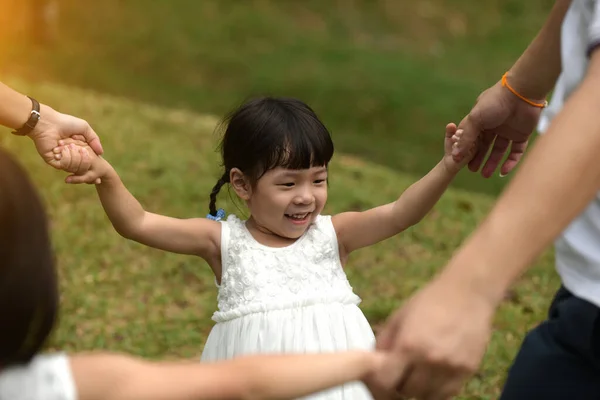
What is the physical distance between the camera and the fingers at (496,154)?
2.89m

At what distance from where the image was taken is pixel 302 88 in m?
14.2

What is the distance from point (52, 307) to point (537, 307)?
13.0 feet

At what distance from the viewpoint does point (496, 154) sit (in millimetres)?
2945

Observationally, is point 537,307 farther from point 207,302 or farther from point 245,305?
point 245,305

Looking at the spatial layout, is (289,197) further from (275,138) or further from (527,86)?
(527,86)

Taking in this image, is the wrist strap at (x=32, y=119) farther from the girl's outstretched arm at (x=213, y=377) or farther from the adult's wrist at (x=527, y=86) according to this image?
the adult's wrist at (x=527, y=86)

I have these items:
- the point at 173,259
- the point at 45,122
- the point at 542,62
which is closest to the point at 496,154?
the point at 542,62

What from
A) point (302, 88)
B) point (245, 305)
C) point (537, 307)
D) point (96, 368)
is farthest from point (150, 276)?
point (302, 88)

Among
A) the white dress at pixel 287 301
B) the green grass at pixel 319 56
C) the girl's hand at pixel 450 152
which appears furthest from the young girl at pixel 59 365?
the green grass at pixel 319 56

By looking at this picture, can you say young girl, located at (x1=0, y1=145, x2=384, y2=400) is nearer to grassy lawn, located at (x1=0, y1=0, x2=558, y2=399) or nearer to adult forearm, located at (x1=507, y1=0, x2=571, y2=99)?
adult forearm, located at (x1=507, y1=0, x2=571, y2=99)

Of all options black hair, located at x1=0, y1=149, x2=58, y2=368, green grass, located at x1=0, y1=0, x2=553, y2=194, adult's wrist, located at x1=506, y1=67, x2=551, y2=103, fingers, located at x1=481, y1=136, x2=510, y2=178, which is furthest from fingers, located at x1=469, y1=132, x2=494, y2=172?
green grass, located at x1=0, y1=0, x2=553, y2=194

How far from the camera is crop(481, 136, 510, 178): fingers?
2.89m

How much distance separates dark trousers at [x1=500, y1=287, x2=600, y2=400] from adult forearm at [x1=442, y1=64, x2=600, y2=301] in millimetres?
228

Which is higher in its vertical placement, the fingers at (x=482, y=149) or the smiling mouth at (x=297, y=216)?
the fingers at (x=482, y=149)
